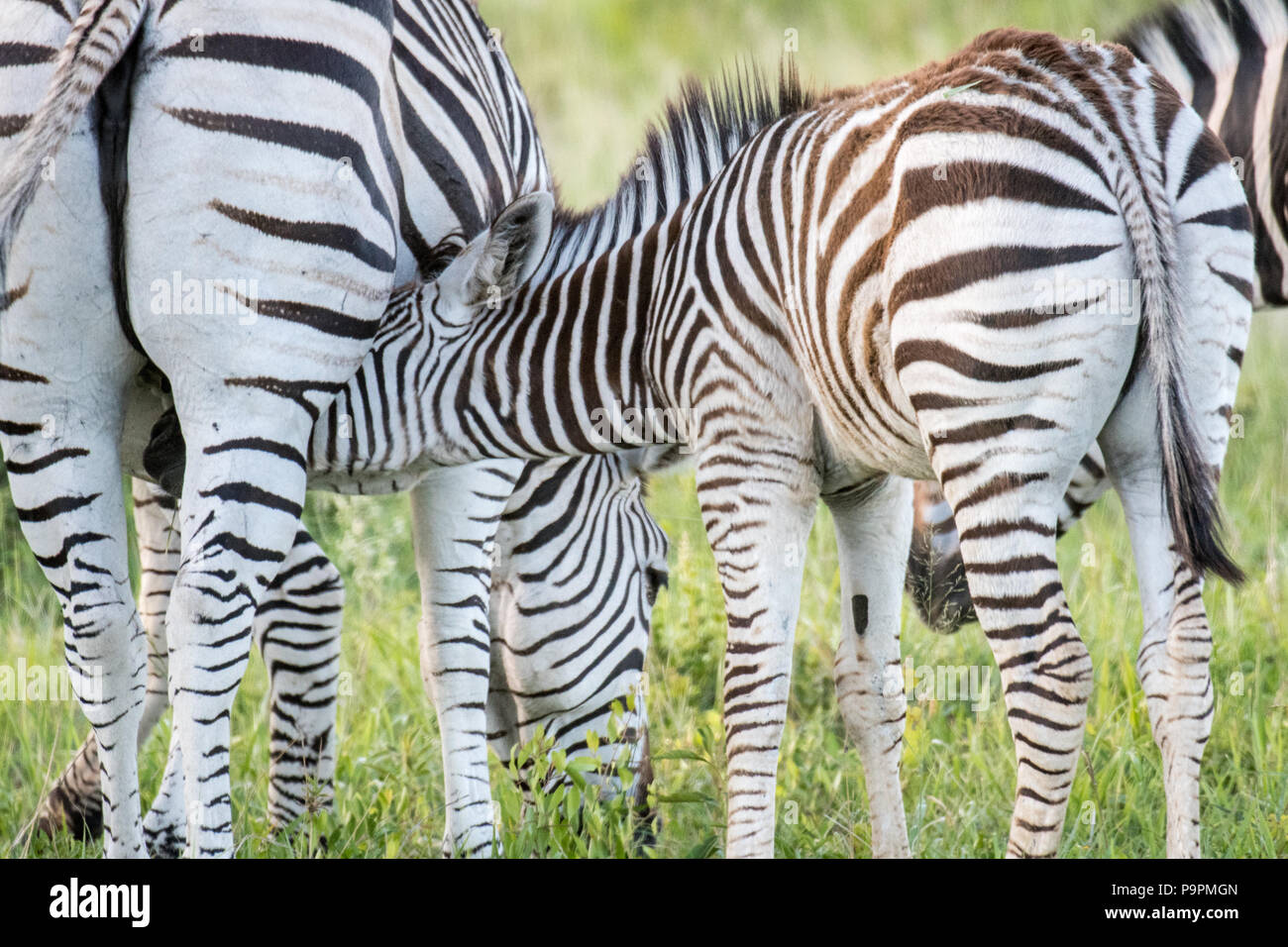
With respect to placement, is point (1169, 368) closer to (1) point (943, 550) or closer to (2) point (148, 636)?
(1) point (943, 550)

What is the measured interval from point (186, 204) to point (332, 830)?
7.25ft

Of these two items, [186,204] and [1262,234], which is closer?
[186,204]

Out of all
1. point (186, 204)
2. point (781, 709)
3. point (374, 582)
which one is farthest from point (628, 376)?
point (374, 582)

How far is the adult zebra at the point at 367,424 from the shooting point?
140 inches

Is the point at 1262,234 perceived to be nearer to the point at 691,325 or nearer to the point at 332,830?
the point at 691,325

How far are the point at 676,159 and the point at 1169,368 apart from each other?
7.73 ft

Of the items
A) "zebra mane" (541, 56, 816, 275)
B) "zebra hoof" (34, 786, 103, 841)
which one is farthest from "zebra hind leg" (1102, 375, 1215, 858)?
"zebra hoof" (34, 786, 103, 841)

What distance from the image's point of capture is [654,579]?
5.16 m

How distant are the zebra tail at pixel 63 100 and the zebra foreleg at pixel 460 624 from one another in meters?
1.63

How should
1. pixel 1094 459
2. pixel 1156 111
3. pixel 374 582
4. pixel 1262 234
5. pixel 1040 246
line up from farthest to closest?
pixel 374 582 → pixel 1262 234 → pixel 1094 459 → pixel 1156 111 → pixel 1040 246

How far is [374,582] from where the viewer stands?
24.9 ft

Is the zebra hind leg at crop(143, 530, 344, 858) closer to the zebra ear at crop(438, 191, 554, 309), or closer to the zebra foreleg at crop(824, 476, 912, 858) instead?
the zebra ear at crop(438, 191, 554, 309)

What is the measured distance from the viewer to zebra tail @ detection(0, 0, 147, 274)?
340 cm

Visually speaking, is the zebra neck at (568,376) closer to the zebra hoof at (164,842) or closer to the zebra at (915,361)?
the zebra at (915,361)
